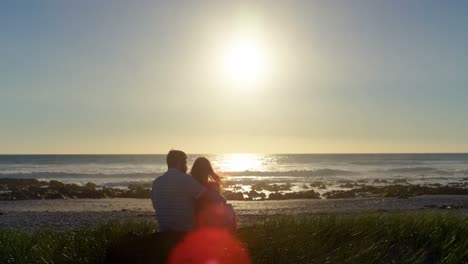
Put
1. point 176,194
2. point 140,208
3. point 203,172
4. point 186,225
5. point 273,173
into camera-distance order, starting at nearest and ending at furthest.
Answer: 1. point 176,194
2. point 186,225
3. point 203,172
4. point 140,208
5. point 273,173

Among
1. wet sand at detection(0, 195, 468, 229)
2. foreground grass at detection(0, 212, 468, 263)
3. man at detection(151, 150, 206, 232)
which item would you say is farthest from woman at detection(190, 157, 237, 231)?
wet sand at detection(0, 195, 468, 229)

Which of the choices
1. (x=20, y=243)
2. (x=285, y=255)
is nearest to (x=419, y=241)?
(x=285, y=255)

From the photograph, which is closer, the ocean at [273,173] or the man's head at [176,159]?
the man's head at [176,159]

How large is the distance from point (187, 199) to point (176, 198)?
0.51 feet

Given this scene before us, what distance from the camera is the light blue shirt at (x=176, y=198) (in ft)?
26.2

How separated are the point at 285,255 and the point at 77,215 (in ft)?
57.2

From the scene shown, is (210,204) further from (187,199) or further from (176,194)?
(176,194)

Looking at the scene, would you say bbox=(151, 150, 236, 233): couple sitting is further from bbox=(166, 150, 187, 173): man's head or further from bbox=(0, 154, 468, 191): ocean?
bbox=(0, 154, 468, 191): ocean

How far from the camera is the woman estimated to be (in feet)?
26.6

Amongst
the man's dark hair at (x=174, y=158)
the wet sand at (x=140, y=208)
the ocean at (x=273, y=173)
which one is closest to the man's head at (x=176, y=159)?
the man's dark hair at (x=174, y=158)

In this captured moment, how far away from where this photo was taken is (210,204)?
812cm

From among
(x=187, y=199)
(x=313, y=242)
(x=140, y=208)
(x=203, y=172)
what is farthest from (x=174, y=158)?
(x=140, y=208)

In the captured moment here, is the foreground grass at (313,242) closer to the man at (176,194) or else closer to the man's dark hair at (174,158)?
the man at (176,194)

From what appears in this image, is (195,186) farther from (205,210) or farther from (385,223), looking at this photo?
(385,223)
